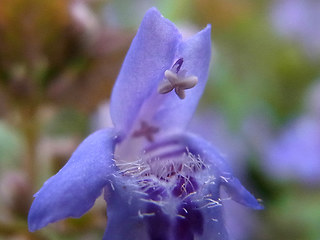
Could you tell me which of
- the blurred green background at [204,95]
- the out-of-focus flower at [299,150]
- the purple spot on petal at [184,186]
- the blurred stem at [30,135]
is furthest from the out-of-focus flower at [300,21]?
the purple spot on petal at [184,186]

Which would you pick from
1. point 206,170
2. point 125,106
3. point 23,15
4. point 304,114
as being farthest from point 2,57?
point 304,114

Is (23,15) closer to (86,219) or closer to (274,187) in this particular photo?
(86,219)

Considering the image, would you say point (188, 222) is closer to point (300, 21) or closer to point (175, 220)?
point (175, 220)

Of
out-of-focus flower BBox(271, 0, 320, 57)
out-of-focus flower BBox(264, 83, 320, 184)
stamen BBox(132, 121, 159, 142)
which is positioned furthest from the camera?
out-of-focus flower BBox(271, 0, 320, 57)

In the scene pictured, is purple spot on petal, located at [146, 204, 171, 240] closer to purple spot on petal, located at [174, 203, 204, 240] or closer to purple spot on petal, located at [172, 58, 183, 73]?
purple spot on petal, located at [174, 203, 204, 240]

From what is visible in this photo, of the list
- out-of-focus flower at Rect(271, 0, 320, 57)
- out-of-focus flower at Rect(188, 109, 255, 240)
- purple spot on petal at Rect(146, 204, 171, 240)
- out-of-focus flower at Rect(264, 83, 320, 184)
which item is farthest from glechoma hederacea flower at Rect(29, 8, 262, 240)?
out-of-focus flower at Rect(271, 0, 320, 57)

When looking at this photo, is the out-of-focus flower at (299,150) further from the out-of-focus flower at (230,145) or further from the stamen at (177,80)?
the stamen at (177,80)

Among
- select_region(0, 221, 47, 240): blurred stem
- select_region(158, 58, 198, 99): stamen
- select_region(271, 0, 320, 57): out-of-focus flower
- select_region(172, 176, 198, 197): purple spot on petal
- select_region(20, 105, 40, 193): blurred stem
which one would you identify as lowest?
select_region(0, 221, 47, 240): blurred stem

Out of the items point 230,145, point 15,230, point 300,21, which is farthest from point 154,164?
point 300,21
